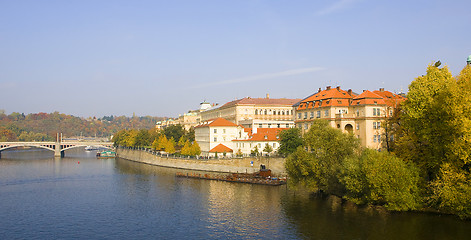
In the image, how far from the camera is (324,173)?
48.2 m

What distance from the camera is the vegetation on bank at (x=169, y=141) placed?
300ft

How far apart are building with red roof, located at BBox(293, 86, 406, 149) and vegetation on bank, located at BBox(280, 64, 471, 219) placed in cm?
1419

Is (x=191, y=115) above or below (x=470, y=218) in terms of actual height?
above

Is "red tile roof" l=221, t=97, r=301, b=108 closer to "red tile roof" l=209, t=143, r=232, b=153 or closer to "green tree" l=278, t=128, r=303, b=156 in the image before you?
"red tile roof" l=209, t=143, r=232, b=153

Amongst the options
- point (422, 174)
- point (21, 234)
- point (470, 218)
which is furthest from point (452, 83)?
point (21, 234)

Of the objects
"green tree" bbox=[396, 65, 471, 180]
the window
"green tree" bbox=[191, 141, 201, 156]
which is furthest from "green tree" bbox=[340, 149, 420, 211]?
"green tree" bbox=[191, 141, 201, 156]

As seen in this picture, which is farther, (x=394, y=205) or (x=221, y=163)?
(x=221, y=163)

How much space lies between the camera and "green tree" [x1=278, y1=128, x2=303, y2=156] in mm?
69312

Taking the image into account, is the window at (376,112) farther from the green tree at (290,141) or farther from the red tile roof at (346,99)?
the green tree at (290,141)

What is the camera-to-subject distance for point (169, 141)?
10306cm

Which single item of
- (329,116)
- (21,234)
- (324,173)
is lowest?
(21,234)

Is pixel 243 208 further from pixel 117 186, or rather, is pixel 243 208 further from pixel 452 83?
pixel 117 186

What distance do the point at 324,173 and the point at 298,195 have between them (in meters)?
5.89

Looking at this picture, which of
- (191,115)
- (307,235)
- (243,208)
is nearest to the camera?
(307,235)
